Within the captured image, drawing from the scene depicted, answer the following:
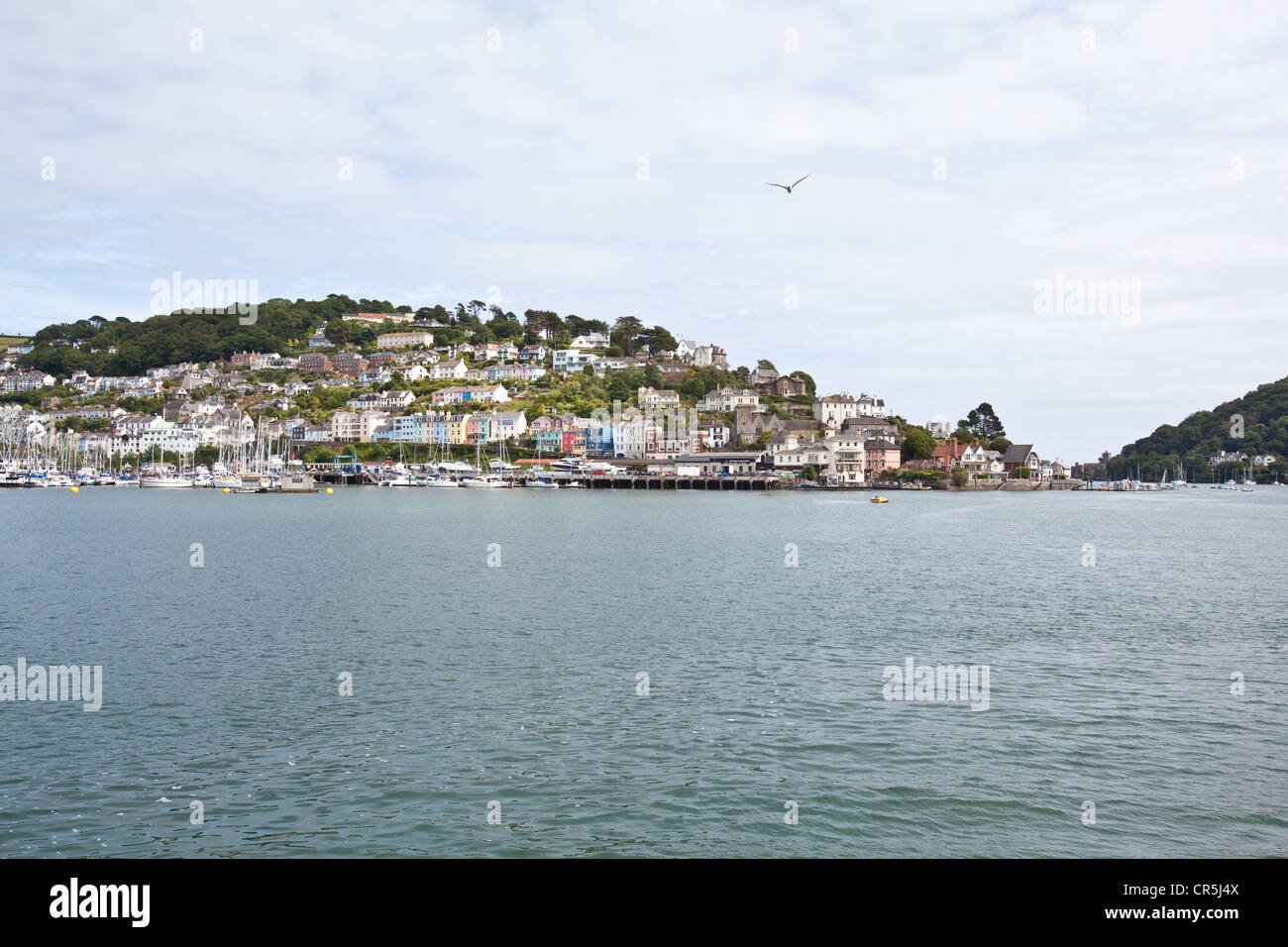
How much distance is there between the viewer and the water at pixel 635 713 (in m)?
11.2

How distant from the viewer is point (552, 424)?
156m

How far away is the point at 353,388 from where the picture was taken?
7451 inches

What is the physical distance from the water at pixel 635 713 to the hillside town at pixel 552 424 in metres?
101

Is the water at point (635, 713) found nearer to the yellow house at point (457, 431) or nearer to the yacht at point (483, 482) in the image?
the yacht at point (483, 482)

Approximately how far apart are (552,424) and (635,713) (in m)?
142

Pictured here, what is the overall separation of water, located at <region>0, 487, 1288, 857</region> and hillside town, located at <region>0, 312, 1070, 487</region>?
101 metres

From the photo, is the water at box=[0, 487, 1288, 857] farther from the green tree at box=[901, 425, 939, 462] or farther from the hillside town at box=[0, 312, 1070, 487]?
the green tree at box=[901, 425, 939, 462]

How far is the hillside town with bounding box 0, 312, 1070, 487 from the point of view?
139m

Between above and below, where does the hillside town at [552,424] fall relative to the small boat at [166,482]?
above

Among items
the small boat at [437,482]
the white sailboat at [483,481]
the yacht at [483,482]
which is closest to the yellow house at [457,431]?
the white sailboat at [483,481]

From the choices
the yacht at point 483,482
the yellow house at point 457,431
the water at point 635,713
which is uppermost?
the yellow house at point 457,431

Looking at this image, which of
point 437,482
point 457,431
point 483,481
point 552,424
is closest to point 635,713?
point 483,481
